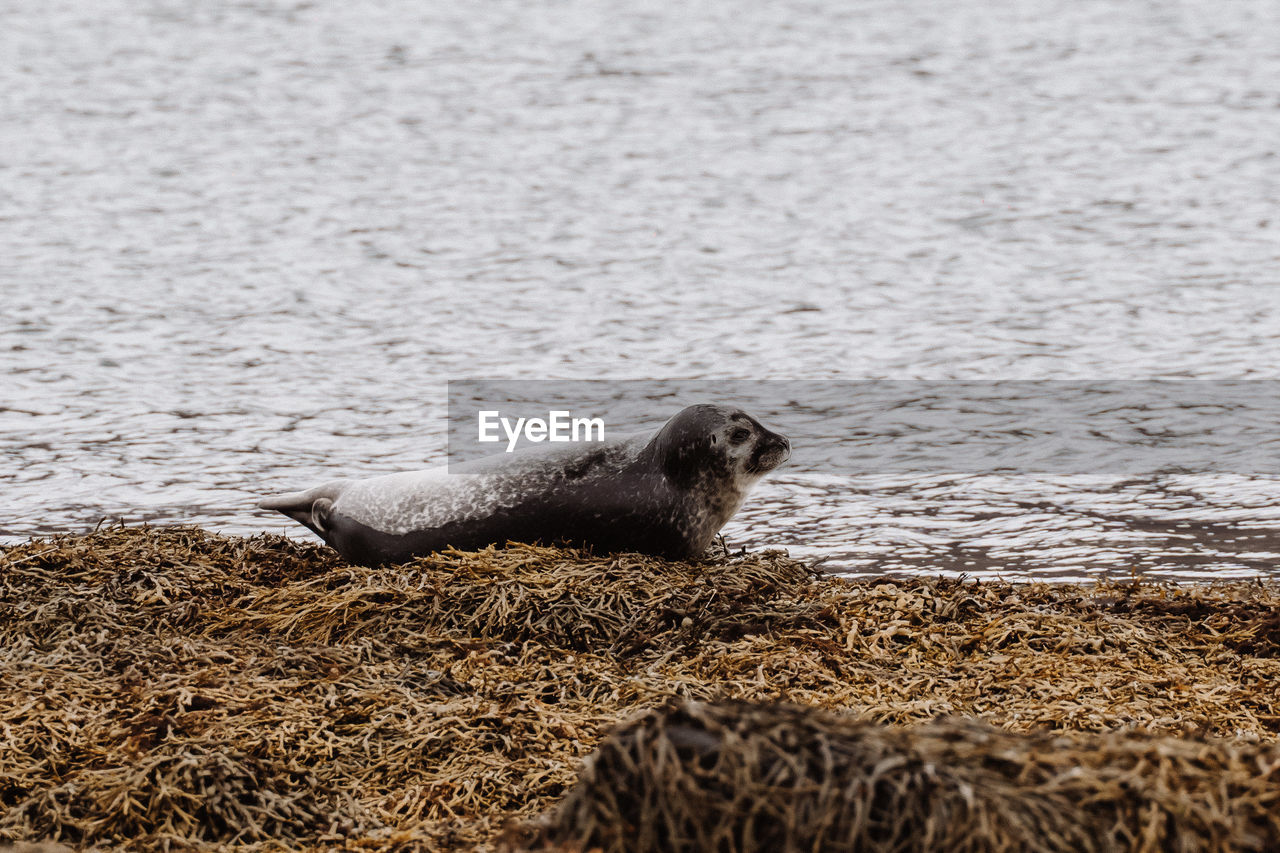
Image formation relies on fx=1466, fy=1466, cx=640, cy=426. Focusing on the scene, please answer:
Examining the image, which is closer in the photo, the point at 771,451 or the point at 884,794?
the point at 884,794

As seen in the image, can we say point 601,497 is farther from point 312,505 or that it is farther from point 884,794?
point 884,794

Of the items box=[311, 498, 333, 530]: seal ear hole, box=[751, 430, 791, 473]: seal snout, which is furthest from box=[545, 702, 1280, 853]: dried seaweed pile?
box=[311, 498, 333, 530]: seal ear hole

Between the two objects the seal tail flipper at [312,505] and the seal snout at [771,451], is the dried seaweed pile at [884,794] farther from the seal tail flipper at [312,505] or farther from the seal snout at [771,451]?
the seal tail flipper at [312,505]

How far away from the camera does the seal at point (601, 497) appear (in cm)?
576

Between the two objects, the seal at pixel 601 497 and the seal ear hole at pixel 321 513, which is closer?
the seal at pixel 601 497

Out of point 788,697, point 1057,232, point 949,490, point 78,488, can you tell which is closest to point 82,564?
point 78,488

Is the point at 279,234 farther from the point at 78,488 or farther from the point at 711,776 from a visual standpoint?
the point at 711,776

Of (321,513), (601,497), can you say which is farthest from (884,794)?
(321,513)

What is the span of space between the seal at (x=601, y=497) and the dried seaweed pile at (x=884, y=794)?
3.22m

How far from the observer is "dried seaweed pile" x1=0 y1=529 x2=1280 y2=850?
3.71 m

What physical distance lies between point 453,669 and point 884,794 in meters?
2.55

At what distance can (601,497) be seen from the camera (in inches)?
227

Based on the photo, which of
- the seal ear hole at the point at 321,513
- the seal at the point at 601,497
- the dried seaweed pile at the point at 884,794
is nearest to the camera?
the dried seaweed pile at the point at 884,794

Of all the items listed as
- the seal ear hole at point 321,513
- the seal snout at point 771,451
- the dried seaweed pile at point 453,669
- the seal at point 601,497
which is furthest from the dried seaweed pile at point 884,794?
the seal ear hole at point 321,513
